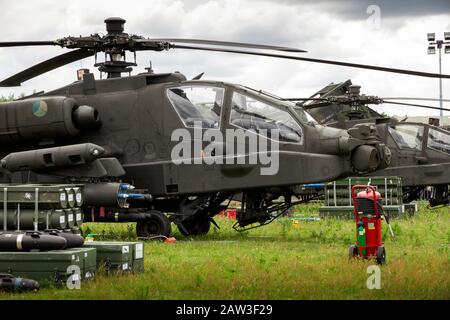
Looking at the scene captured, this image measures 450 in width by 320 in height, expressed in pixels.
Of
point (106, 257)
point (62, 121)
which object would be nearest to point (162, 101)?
point (62, 121)

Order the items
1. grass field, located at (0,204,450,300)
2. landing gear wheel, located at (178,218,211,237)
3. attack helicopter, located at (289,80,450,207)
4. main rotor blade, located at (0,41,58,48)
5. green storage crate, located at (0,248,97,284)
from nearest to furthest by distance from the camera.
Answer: grass field, located at (0,204,450,300) < green storage crate, located at (0,248,97,284) < main rotor blade, located at (0,41,58,48) < landing gear wheel, located at (178,218,211,237) < attack helicopter, located at (289,80,450,207)

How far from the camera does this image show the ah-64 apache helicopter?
15883mm

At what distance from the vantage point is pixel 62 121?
16.5 m

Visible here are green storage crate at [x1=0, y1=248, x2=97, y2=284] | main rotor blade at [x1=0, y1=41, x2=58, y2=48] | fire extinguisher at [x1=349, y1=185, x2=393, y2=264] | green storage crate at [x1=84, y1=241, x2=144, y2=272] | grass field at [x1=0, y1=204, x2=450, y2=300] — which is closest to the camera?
grass field at [x1=0, y1=204, x2=450, y2=300]

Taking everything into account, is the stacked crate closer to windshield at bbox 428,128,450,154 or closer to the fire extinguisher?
the fire extinguisher

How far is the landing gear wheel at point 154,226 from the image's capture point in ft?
54.7

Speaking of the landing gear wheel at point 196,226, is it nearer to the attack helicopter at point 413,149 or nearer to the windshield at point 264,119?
the windshield at point 264,119

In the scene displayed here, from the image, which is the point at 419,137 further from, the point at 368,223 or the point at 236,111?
the point at 368,223

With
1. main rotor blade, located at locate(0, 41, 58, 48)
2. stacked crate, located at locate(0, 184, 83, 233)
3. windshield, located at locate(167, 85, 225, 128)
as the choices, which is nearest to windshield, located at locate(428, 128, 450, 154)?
windshield, located at locate(167, 85, 225, 128)

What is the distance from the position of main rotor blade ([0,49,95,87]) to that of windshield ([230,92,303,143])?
3.08 metres

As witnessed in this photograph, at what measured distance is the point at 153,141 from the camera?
16766 millimetres

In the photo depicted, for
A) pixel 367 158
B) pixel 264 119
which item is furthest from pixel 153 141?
pixel 367 158

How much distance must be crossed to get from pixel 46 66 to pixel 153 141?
2.49 meters
